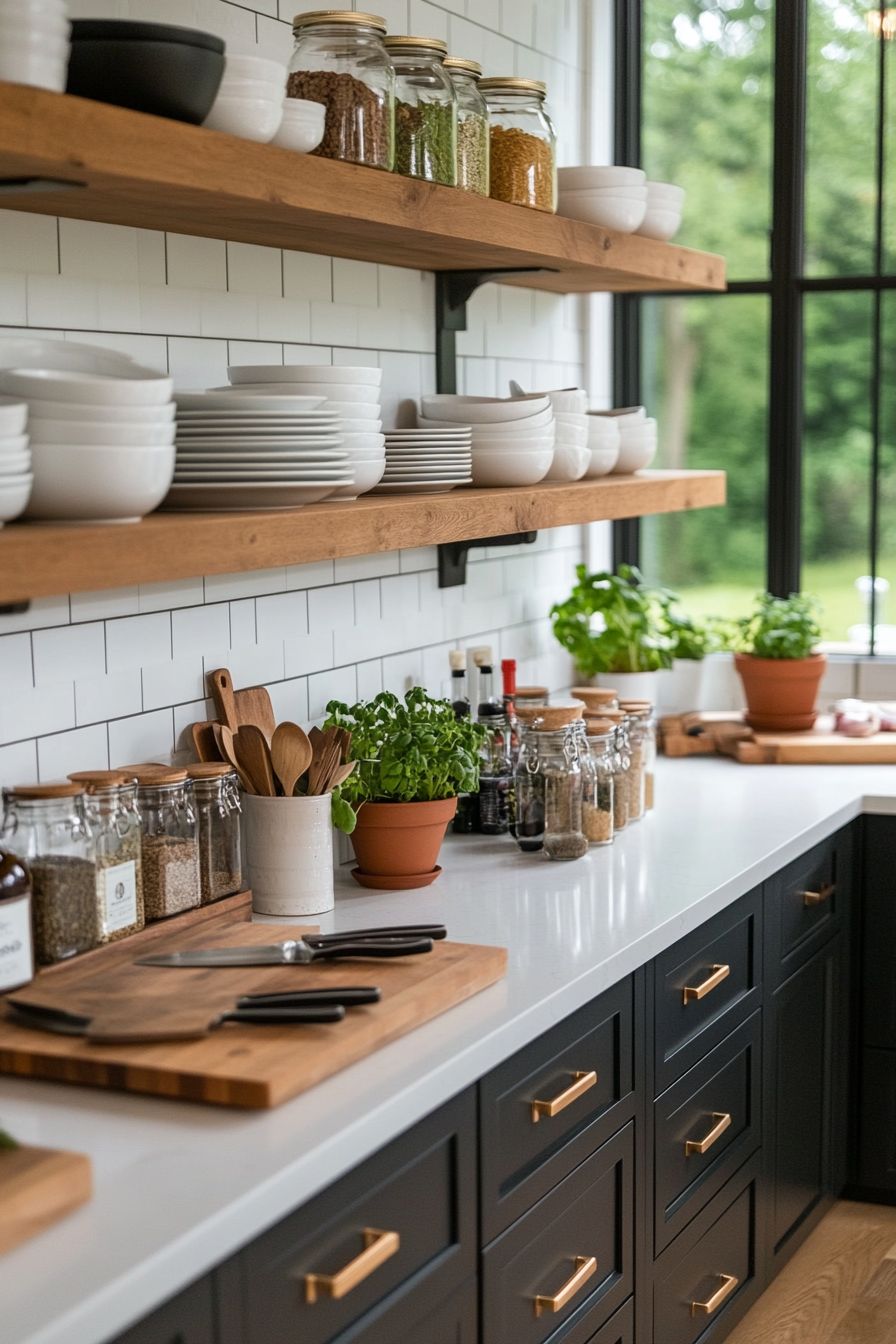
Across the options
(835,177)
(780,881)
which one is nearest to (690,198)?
(835,177)

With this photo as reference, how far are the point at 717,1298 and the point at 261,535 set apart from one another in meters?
1.63

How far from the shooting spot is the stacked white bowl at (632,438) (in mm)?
3207

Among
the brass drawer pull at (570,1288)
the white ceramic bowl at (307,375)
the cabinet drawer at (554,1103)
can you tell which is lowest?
the brass drawer pull at (570,1288)

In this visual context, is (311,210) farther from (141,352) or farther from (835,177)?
(835,177)

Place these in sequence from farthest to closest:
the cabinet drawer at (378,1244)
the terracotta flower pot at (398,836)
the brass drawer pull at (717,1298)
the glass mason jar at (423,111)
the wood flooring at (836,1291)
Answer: the wood flooring at (836,1291)
the brass drawer pull at (717,1298)
the terracotta flower pot at (398,836)
the glass mason jar at (423,111)
the cabinet drawer at (378,1244)

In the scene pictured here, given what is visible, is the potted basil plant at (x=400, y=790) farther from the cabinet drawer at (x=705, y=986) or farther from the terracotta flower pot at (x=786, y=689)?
the terracotta flower pot at (x=786, y=689)

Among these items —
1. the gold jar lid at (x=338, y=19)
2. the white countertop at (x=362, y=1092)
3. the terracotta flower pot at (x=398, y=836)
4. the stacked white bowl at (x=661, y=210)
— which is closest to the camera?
the white countertop at (x=362, y=1092)

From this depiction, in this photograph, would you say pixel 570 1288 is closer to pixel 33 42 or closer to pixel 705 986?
A: pixel 705 986

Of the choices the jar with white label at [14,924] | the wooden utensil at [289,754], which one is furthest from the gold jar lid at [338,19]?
the jar with white label at [14,924]

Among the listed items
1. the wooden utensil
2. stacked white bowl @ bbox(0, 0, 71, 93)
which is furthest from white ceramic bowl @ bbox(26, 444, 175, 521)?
the wooden utensil

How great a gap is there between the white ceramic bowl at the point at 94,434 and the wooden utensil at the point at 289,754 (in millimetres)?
684

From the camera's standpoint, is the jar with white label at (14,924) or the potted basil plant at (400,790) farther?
the potted basil plant at (400,790)

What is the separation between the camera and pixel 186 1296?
134 centimetres

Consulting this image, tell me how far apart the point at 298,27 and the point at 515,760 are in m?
1.34
